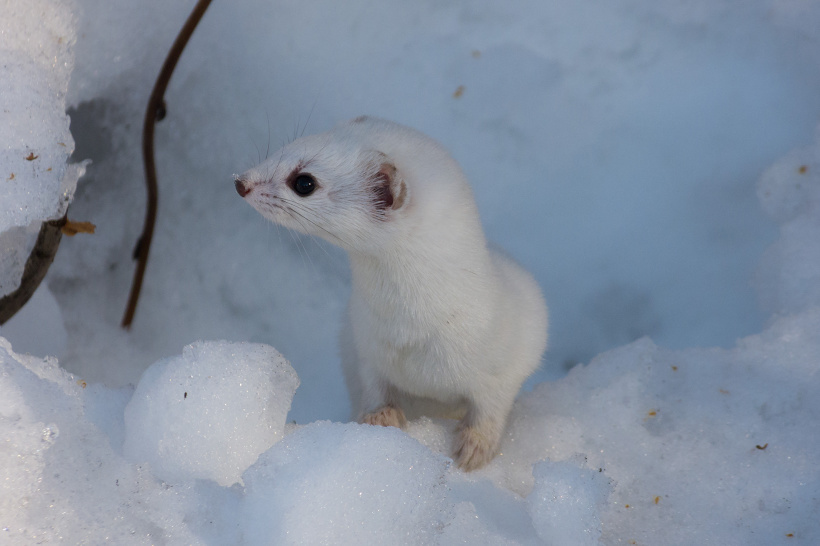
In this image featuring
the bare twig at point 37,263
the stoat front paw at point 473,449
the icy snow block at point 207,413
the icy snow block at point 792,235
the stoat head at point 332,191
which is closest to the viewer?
the icy snow block at point 207,413

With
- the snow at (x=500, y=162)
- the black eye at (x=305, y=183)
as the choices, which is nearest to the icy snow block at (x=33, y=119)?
the snow at (x=500, y=162)

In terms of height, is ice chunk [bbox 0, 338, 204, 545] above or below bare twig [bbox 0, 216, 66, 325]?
above

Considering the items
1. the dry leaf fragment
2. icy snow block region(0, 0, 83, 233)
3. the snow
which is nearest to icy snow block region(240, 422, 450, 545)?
the snow

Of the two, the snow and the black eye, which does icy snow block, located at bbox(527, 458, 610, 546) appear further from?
the black eye

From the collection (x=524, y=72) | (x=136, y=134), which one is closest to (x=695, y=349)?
(x=524, y=72)

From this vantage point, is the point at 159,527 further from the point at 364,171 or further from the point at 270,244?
the point at 270,244

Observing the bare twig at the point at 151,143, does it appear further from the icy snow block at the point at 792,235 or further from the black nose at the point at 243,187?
the icy snow block at the point at 792,235

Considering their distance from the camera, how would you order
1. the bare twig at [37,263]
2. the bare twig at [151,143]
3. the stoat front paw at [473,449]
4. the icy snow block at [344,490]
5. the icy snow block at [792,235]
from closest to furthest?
the icy snow block at [344,490], the stoat front paw at [473,449], the bare twig at [37,263], the icy snow block at [792,235], the bare twig at [151,143]

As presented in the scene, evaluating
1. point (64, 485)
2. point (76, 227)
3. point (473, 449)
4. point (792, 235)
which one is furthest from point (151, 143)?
point (792, 235)
